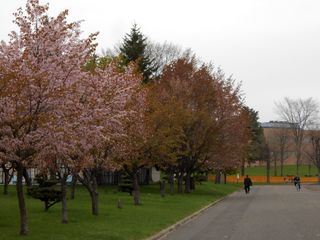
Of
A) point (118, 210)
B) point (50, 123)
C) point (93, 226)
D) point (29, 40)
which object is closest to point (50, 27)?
point (29, 40)

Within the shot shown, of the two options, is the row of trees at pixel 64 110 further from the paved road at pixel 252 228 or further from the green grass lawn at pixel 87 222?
the paved road at pixel 252 228

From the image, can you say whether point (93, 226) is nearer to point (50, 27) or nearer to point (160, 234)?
point (160, 234)

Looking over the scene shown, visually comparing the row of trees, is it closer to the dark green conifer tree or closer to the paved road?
the paved road

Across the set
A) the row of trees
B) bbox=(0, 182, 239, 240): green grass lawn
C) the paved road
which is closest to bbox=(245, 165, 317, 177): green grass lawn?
the row of trees

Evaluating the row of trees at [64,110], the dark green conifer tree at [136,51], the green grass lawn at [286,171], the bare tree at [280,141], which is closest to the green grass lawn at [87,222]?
the row of trees at [64,110]

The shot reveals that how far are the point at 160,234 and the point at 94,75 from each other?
5773 millimetres

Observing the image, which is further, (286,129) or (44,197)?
(286,129)

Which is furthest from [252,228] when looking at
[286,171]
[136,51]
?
[286,171]

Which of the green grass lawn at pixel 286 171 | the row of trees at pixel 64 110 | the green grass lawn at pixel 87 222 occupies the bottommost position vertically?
the green grass lawn at pixel 286 171

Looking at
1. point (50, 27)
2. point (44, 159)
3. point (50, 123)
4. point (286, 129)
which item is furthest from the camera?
point (286, 129)

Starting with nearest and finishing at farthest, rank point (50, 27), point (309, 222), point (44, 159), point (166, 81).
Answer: point (50, 27), point (44, 159), point (309, 222), point (166, 81)

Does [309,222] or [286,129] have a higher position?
[286,129]

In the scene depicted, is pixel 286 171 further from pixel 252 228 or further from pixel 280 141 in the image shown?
pixel 252 228

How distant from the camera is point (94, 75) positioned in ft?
63.2
